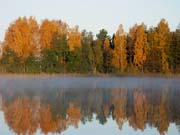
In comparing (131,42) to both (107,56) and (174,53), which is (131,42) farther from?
(174,53)

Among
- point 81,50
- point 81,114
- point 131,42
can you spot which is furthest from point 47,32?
point 81,114

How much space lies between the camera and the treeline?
2387 inches

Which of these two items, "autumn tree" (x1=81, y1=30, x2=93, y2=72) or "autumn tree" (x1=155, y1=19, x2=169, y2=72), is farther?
"autumn tree" (x1=81, y1=30, x2=93, y2=72)

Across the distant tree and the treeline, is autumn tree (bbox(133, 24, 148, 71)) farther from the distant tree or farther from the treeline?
the distant tree

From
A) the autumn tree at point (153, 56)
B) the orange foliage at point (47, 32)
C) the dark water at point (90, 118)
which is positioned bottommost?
the dark water at point (90, 118)

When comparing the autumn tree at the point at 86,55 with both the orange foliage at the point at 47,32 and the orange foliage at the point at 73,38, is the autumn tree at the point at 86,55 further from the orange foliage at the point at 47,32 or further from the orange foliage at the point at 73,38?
the orange foliage at the point at 47,32

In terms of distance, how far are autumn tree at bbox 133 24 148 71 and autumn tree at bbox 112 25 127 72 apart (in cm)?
171

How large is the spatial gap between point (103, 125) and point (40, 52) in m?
49.6

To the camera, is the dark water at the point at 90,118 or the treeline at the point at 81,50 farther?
the treeline at the point at 81,50

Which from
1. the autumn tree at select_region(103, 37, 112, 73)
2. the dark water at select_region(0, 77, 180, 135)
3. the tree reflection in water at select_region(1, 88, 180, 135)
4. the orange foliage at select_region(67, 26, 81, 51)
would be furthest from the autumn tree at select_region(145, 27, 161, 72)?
the dark water at select_region(0, 77, 180, 135)

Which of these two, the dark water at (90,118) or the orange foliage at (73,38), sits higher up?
the orange foliage at (73,38)

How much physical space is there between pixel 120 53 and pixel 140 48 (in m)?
2.97

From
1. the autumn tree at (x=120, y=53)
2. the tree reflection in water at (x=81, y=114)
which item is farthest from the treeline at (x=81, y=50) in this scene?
the tree reflection in water at (x=81, y=114)

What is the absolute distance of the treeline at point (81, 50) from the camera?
60.6m
